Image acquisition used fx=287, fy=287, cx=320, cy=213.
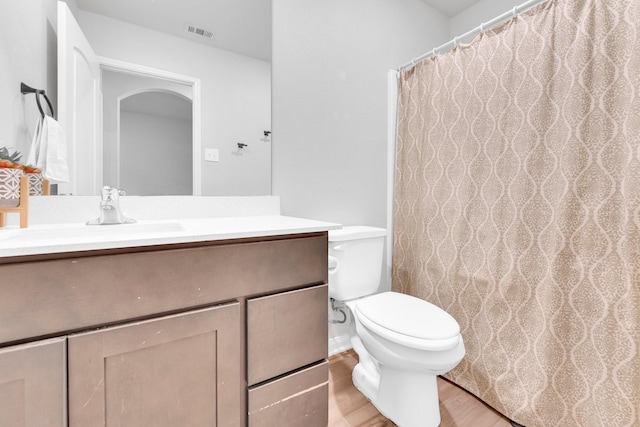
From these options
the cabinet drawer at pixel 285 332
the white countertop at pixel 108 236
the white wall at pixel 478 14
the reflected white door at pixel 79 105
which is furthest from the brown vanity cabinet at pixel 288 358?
the white wall at pixel 478 14

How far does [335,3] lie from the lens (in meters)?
1.63

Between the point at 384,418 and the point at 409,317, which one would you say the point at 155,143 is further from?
the point at 384,418

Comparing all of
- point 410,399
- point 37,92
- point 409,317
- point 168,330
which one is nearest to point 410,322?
point 409,317

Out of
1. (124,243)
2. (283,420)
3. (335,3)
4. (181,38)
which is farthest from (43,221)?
(335,3)

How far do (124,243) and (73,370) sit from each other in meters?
0.29

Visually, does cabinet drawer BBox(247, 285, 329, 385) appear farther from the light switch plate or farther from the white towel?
the white towel

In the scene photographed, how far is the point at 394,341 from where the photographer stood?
105cm

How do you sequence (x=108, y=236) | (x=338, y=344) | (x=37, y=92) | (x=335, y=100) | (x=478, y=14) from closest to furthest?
1. (x=108, y=236)
2. (x=37, y=92)
3. (x=335, y=100)
4. (x=338, y=344)
5. (x=478, y=14)

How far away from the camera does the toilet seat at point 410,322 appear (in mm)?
1021

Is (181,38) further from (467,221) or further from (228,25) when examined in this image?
(467,221)

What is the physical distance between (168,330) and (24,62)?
42.2 inches

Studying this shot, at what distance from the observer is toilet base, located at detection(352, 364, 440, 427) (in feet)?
3.69

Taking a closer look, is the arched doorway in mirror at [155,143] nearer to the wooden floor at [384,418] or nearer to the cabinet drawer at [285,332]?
the cabinet drawer at [285,332]

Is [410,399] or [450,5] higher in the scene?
[450,5]
